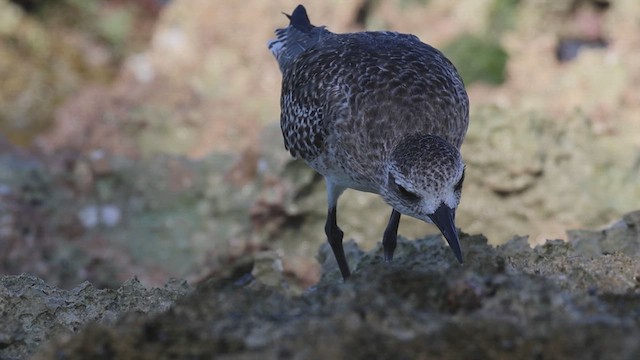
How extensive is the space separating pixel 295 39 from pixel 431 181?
2931 millimetres

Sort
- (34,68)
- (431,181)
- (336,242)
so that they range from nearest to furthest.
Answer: (431,181)
(336,242)
(34,68)

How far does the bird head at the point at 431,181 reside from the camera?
5020mm

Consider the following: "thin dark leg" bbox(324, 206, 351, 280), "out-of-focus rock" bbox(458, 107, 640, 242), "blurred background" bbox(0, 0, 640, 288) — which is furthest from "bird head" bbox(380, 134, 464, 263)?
"out-of-focus rock" bbox(458, 107, 640, 242)

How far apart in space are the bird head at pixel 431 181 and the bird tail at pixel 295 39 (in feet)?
6.93

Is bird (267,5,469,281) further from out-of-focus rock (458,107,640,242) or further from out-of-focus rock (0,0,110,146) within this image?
out-of-focus rock (0,0,110,146)

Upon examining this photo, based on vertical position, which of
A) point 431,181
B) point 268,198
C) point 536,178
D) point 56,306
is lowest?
point 56,306

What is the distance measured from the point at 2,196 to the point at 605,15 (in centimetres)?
789

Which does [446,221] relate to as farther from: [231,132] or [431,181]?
[231,132]

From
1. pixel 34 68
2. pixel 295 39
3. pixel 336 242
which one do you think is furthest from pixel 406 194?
pixel 34 68

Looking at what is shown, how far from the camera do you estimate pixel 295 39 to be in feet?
25.1

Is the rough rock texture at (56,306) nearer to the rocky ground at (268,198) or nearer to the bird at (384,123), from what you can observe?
the rocky ground at (268,198)

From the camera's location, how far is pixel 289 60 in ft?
24.2

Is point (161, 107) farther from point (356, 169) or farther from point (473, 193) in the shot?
point (356, 169)

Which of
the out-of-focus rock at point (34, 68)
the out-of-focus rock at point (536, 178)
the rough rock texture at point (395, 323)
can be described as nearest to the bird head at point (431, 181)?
the rough rock texture at point (395, 323)
